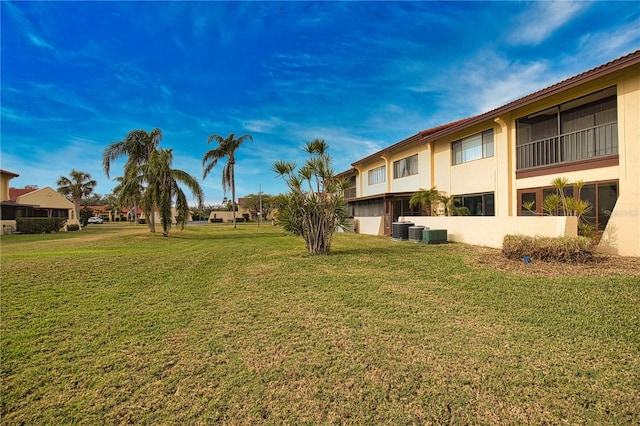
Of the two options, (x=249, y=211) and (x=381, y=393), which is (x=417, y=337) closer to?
(x=381, y=393)

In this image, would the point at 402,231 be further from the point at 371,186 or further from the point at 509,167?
the point at 371,186

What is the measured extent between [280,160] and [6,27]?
7.86 metres

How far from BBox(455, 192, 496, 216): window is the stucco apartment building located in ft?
0.16

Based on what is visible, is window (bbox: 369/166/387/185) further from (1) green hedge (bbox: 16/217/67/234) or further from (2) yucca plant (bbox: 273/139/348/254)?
(1) green hedge (bbox: 16/217/67/234)

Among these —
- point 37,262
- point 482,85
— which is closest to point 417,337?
point 37,262

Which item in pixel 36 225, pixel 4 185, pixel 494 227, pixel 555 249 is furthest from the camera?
pixel 4 185

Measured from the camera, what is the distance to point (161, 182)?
19531mm

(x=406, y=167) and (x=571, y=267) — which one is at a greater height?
(x=406, y=167)

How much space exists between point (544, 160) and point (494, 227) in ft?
11.2

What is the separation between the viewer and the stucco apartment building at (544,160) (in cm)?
910

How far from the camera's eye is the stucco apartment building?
9102 mm

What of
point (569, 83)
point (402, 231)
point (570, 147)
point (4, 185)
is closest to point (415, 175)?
point (402, 231)

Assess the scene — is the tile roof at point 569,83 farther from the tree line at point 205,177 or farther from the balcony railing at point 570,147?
the tree line at point 205,177

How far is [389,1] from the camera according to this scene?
441 inches
